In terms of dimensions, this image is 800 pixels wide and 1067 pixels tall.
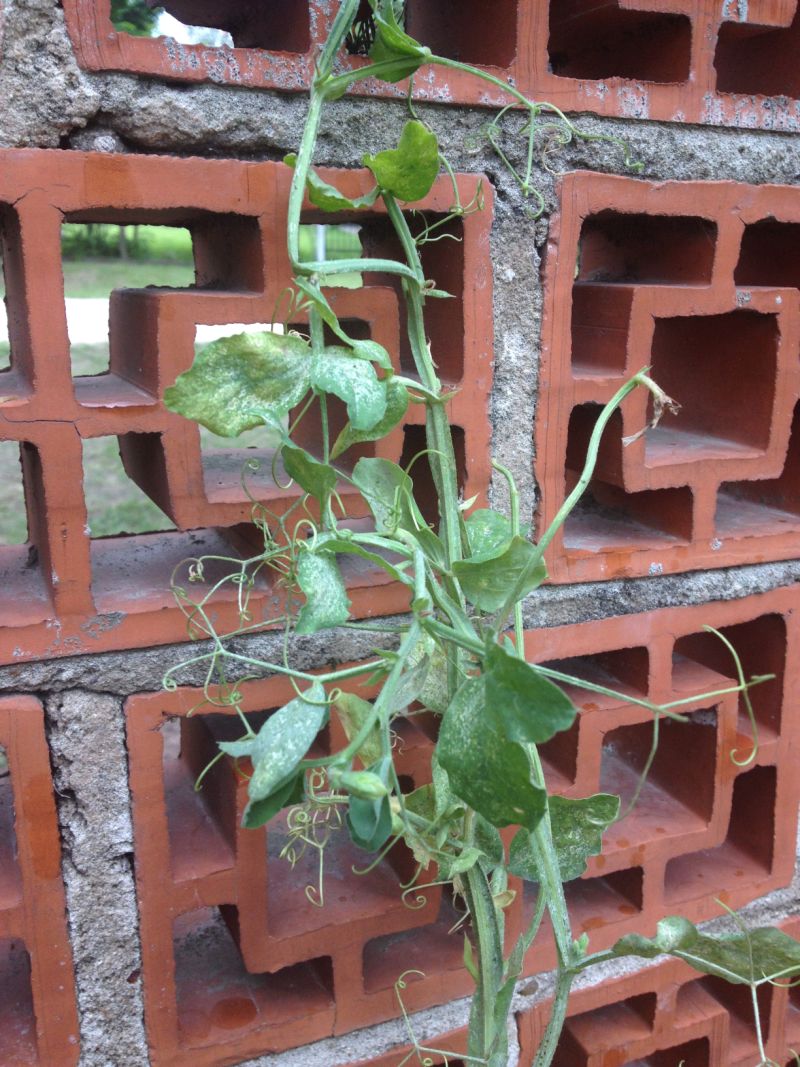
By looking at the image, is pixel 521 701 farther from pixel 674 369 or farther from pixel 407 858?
pixel 674 369

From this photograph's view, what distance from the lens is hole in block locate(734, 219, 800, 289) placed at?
886 millimetres

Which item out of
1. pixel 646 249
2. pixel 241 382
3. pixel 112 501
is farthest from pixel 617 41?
pixel 112 501

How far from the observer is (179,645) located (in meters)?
0.69

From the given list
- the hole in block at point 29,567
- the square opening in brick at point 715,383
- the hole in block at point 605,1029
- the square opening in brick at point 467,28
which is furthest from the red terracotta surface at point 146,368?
the hole in block at point 605,1029

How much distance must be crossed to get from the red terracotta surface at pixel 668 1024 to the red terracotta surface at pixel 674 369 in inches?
15.2

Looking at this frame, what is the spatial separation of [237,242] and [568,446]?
13.2 inches

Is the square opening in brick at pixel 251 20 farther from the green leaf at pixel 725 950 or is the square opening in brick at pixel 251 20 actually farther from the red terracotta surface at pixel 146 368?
the green leaf at pixel 725 950

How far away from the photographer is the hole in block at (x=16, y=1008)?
70 centimetres

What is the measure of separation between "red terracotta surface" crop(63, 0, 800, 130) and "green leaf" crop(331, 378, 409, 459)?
0.81 feet

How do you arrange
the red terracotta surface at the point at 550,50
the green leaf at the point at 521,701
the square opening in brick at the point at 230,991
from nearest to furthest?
the green leaf at the point at 521,701 → the red terracotta surface at the point at 550,50 → the square opening in brick at the point at 230,991

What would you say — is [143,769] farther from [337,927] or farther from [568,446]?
[568,446]

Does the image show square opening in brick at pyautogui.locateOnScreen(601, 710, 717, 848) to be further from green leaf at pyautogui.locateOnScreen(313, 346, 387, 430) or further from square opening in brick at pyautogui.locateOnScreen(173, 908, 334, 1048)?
green leaf at pyautogui.locateOnScreen(313, 346, 387, 430)

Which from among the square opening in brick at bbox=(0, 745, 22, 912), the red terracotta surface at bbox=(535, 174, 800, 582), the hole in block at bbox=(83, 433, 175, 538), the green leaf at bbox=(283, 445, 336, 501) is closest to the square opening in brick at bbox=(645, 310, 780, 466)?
the red terracotta surface at bbox=(535, 174, 800, 582)

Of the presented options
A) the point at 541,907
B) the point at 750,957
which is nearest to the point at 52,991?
the point at 541,907
